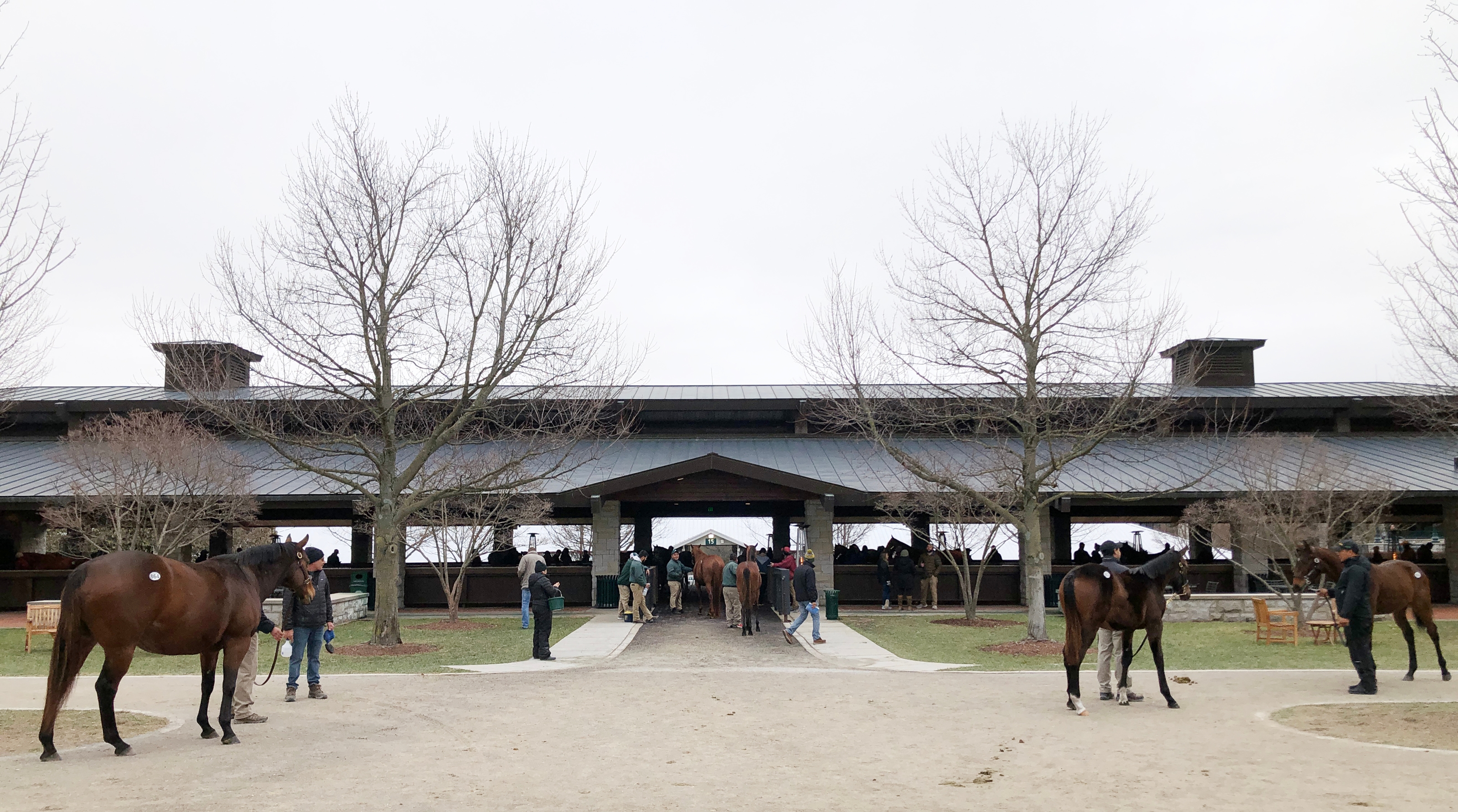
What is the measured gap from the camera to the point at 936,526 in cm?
2816

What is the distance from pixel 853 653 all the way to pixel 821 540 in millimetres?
9417

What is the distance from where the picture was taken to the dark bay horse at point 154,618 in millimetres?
8477

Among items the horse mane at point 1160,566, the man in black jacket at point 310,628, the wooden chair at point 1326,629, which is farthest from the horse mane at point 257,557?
the wooden chair at point 1326,629

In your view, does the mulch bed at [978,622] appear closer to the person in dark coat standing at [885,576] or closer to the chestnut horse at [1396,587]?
the person in dark coat standing at [885,576]

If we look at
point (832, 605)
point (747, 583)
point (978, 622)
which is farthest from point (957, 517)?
point (747, 583)

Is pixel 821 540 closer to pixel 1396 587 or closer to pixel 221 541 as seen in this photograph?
pixel 1396 587

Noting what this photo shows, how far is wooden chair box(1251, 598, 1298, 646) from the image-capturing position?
705 inches

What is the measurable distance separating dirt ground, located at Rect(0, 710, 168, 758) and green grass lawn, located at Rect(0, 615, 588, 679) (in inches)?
127

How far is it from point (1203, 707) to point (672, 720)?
554 cm

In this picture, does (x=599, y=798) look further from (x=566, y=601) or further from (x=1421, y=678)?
(x=566, y=601)

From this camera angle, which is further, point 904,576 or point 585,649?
point 904,576

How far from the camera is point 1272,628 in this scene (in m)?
18.3

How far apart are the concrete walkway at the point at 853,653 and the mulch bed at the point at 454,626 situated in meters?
6.59

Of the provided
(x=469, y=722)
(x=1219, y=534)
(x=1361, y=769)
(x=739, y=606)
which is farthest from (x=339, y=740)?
(x=1219, y=534)
